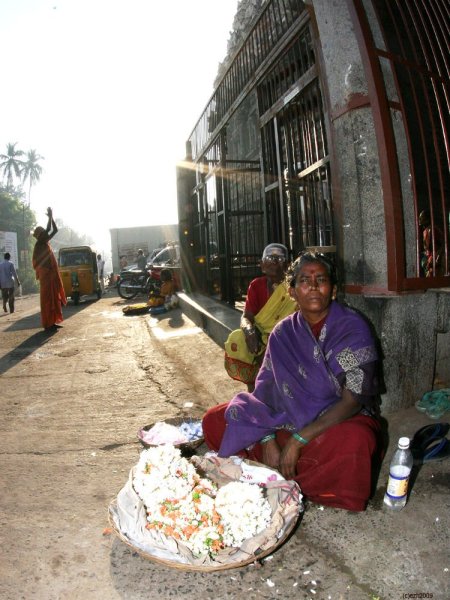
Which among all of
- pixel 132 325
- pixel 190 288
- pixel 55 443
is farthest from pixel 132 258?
pixel 55 443

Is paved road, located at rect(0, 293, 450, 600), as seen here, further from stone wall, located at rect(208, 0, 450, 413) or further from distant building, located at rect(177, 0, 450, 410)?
distant building, located at rect(177, 0, 450, 410)

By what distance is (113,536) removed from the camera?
214cm

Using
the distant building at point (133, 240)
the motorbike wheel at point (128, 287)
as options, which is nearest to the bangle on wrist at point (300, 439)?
the motorbike wheel at point (128, 287)

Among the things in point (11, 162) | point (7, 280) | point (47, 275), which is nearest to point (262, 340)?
point (47, 275)

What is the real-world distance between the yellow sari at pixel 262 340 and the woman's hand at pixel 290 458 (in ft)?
4.50

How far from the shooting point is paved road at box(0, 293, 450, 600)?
1.81 m

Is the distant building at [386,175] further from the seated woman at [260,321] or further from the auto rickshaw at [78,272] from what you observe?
the auto rickshaw at [78,272]

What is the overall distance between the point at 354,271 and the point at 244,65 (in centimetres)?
386

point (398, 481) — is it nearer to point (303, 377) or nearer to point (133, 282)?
point (303, 377)

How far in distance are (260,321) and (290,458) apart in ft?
5.00

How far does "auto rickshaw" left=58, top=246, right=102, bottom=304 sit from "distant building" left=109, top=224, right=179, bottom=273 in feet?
44.5

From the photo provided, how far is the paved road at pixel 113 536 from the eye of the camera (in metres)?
1.81

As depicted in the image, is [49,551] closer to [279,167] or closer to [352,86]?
[352,86]

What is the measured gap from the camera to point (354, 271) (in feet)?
10.5
